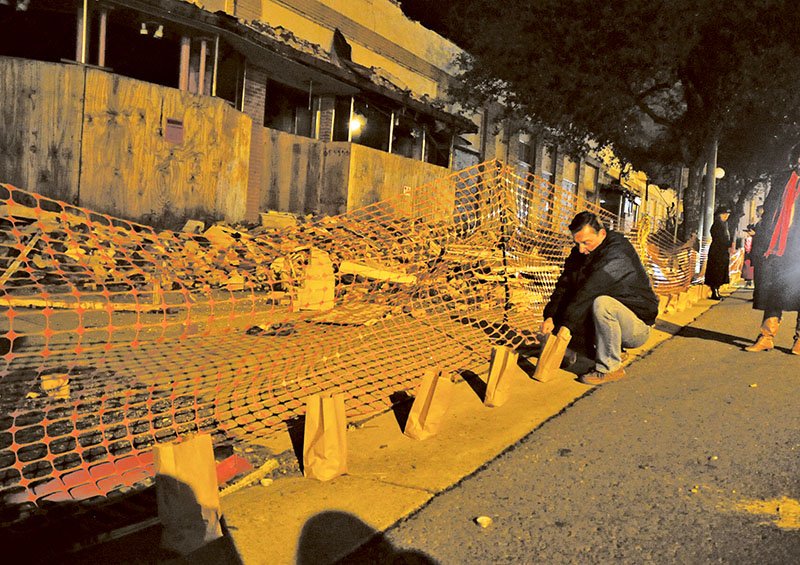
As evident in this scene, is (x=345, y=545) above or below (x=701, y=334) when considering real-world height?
below

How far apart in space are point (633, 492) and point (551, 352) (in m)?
2.42

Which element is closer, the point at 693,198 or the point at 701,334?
the point at 701,334

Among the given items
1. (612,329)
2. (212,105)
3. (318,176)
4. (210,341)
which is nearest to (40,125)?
(212,105)

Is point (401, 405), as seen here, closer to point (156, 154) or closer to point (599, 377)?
point (599, 377)

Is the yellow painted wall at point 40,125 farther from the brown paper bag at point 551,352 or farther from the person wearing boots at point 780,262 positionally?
the person wearing boots at point 780,262

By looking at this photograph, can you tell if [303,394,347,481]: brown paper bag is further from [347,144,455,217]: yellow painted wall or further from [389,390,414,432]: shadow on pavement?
[347,144,455,217]: yellow painted wall

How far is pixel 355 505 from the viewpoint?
2848 millimetres

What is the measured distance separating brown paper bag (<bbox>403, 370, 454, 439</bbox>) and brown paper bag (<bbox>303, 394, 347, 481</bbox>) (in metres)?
0.70

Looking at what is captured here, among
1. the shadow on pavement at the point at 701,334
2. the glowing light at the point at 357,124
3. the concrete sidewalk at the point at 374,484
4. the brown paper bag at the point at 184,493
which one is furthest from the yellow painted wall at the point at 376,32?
the brown paper bag at the point at 184,493

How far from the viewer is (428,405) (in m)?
3.79

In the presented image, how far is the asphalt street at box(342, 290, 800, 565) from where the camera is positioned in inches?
97.0

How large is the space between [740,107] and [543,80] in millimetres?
4892

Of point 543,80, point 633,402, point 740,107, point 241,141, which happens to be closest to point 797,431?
point 633,402

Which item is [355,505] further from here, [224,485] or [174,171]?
[174,171]
